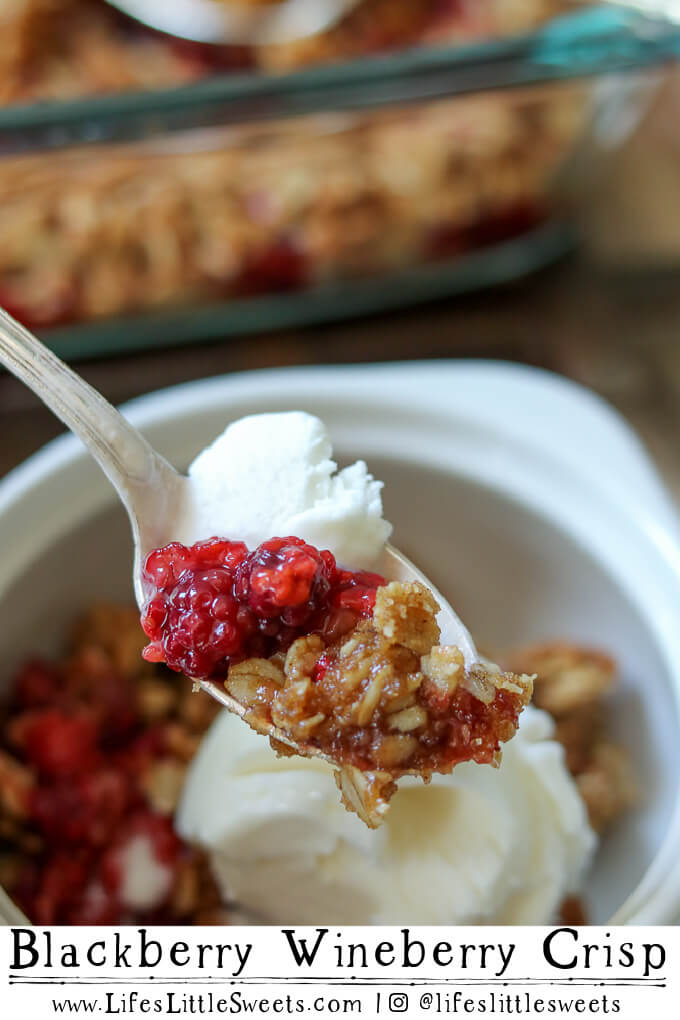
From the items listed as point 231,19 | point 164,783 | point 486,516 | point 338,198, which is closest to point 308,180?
point 338,198

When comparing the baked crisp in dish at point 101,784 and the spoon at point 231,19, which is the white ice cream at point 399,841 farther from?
the spoon at point 231,19

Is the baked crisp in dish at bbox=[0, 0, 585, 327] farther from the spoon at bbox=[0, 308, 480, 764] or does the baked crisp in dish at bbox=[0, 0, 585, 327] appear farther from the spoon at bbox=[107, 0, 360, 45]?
the spoon at bbox=[0, 308, 480, 764]

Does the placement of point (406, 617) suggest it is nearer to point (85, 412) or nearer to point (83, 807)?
point (85, 412)

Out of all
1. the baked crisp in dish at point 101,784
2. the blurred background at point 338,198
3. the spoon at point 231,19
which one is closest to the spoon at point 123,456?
the baked crisp in dish at point 101,784

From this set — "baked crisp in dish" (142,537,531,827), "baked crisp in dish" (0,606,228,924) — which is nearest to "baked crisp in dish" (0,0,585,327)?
"baked crisp in dish" (0,606,228,924)

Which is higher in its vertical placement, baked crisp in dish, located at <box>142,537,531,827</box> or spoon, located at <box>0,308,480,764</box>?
spoon, located at <box>0,308,480,764</box>
